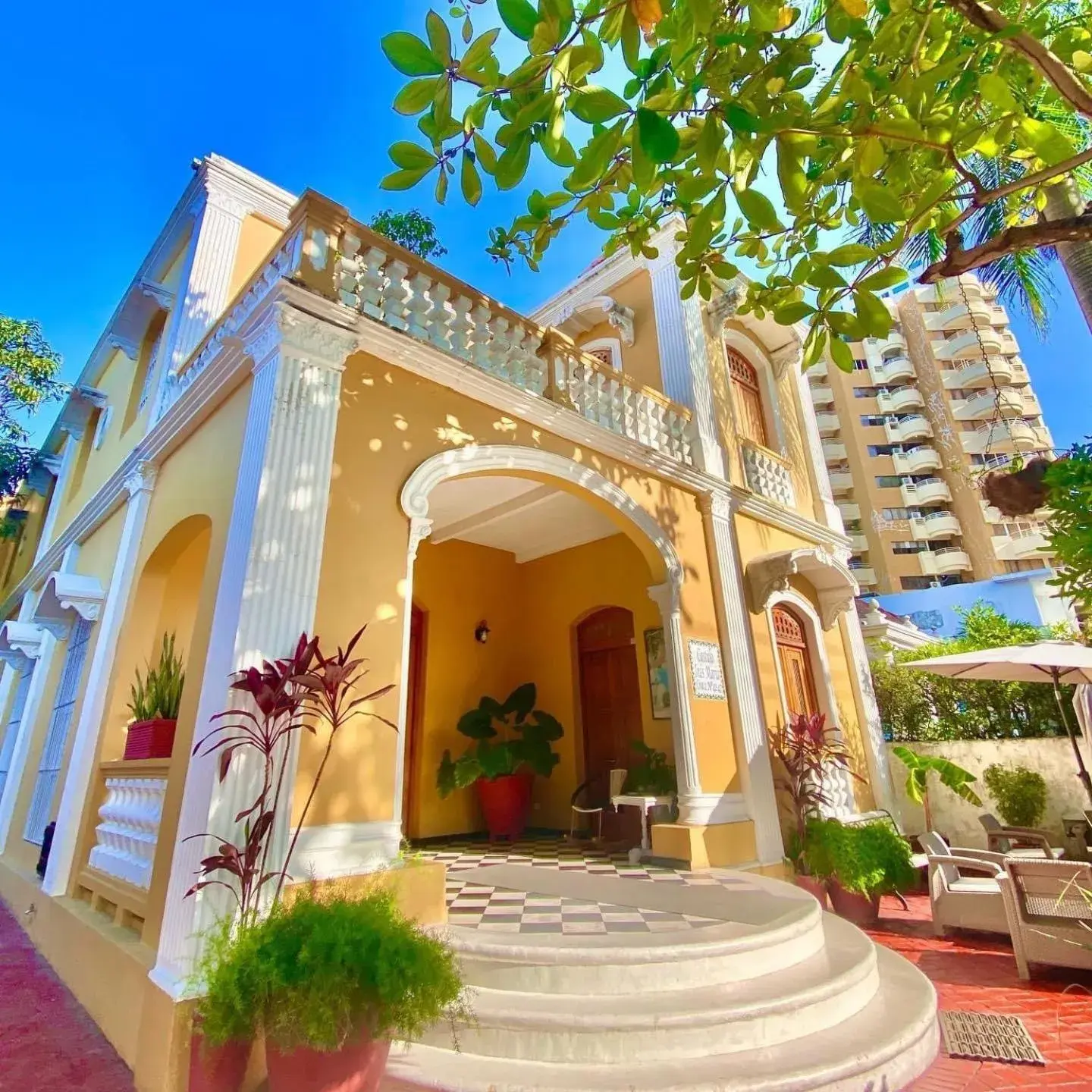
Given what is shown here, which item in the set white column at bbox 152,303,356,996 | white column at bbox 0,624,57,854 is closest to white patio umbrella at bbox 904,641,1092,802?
white column at bbox 152,303,356,996

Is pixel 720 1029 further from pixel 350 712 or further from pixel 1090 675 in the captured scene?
pixel 1090 675

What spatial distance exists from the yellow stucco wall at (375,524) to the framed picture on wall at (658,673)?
258 centimetres

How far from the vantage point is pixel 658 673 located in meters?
6.84

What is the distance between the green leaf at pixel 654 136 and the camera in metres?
1.38

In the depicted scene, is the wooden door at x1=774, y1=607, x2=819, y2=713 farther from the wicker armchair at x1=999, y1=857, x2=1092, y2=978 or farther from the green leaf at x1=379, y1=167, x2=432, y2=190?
the green leaf at x1=379, y1=167, x2=432, y2=190

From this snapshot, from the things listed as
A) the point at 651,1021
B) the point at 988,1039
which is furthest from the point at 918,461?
the point at 651,1021

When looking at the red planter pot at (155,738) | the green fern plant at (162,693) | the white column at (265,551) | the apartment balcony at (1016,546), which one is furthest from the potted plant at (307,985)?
the apartment balcony at (1016,546)

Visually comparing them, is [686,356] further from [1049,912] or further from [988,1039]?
[988,1039]

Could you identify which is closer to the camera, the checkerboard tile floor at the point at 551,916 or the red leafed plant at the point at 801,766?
the checkerboard tile floor at the point at 551,916

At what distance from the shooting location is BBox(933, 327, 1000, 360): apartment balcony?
36.8 metres

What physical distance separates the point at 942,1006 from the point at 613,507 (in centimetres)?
438

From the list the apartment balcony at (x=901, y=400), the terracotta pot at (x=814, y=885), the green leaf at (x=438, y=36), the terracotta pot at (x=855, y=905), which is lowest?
the terracotta pot at (x=855, y=905)

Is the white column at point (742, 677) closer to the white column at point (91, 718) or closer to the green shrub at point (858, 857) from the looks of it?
the green shrub at point (858, 857)

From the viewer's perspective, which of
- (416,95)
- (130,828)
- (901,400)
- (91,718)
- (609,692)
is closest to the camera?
(416,95)
